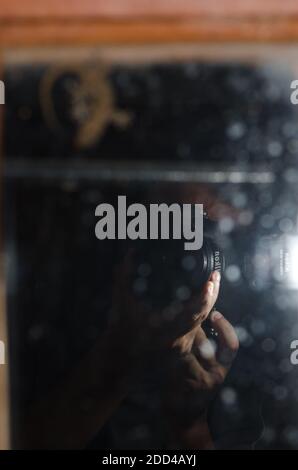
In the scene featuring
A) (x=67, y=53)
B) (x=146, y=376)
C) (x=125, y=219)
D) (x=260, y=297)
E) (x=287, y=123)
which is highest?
(x=67, y=53)

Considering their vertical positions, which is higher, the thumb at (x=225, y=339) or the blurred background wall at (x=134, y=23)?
the blurred background wall at (x=134, y=23)

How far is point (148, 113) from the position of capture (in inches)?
31.5

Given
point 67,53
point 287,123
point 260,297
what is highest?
point 67,53

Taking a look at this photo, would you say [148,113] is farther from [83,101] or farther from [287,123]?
[287,123]

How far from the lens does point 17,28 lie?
78 centimetres

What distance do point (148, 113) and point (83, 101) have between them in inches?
4.2

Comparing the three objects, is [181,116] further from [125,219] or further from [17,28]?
[17,28]

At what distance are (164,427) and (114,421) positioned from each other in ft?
0.27

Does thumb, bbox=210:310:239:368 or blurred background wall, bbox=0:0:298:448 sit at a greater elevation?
blurred background wall, bbox=0:0:298:448

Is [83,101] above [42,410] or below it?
above

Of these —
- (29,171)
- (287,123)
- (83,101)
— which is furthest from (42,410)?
(287,123)

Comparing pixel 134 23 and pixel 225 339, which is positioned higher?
pixel 134 23
